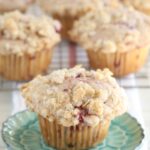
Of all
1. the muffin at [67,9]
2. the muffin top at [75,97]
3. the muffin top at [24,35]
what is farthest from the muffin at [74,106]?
the muffin at [67,9]

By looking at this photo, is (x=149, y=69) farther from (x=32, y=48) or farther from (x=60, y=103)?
(x=60, y=103)

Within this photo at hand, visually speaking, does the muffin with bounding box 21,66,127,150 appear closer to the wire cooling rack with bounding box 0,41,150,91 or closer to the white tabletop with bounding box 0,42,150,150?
the white tabletop with bounding box 0,42,150,150

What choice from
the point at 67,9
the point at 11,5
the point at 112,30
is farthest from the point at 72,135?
the point at 11,5

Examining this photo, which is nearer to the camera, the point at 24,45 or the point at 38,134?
the point at 38,134

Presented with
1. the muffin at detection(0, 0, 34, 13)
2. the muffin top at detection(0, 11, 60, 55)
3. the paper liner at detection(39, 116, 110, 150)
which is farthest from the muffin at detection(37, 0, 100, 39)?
the paper liner at detection(39, 116, 110, 150)

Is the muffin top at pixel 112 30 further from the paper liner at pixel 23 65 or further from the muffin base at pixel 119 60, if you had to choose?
the paper liner at pixel 23 65

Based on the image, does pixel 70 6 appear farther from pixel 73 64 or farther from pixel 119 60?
pixel 119 60
